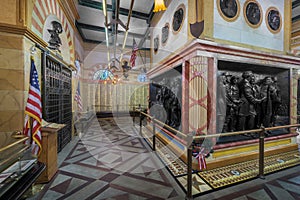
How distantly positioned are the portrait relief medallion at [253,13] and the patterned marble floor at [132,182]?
12.5 ft

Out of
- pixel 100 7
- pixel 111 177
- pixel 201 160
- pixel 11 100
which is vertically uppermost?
→ pixel 100 7

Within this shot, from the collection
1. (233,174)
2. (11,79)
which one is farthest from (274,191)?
(11,79)

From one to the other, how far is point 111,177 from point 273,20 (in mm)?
6168

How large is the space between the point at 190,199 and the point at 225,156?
1.69 metres

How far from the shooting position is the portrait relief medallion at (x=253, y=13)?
3551 mm

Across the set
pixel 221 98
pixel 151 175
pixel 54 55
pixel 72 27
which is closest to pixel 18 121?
pixel 54 55

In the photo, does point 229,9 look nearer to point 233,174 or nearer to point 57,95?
point 233,174

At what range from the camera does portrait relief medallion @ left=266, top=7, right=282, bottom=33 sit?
392cm

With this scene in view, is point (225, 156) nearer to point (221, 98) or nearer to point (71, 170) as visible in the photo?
point (221, 98)

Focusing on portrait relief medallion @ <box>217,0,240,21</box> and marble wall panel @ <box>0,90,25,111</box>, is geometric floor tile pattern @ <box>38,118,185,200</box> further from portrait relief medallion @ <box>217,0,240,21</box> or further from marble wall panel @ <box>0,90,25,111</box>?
portrait relief medallion @ <box>217,0,240,21</box>

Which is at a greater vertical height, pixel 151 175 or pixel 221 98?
pixel 221 98

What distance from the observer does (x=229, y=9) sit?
332 centimetres

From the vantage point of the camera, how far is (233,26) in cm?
339

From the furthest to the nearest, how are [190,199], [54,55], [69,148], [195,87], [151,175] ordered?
[69,148]
[54,55]
[195,87]
[151,175]
[190,199]
